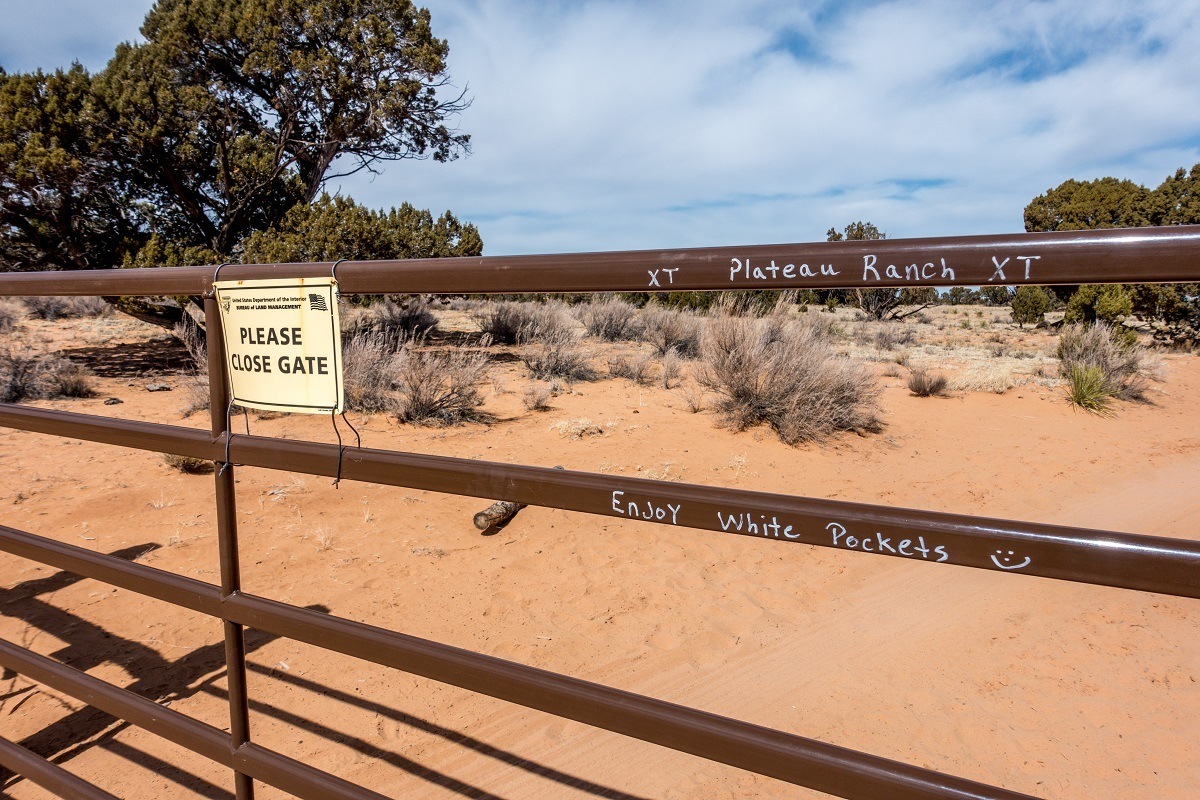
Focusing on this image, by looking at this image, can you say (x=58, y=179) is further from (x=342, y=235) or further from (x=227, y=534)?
(x=227, y=534)

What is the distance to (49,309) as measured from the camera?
21688mm

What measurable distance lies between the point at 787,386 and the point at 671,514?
805 centimetres

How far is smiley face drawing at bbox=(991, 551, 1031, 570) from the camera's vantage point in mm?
1040

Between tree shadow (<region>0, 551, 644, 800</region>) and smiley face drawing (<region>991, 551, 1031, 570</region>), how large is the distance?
2.40 m

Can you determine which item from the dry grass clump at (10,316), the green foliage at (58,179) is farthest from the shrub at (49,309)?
the green foliage at (58,179)

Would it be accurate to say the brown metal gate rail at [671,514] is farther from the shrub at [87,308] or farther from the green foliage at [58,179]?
the shrub at [87,308]

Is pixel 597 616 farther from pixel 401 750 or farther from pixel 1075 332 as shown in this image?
pixel 1075 332

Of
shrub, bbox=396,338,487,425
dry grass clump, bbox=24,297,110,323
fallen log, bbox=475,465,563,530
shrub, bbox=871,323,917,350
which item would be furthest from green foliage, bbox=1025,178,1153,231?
dry grass clump, bbox=24,297,110,323

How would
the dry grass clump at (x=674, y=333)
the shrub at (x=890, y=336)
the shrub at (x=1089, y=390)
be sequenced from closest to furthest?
the shrub at (x=1089, y=390)
the dry grass clump at (x=674, y=333)
the shrub at (x=890, y=336)

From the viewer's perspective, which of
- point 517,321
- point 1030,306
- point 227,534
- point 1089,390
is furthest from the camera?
point 1030,306

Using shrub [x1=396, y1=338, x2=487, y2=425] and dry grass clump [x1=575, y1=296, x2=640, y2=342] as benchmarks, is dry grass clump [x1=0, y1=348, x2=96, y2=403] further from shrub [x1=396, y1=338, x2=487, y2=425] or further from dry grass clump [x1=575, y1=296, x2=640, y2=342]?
dry grass clump [x1=575, y1=296, x2=640, y2=342]

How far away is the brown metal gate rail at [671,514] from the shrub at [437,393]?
706 cm

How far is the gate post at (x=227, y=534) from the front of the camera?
178cm

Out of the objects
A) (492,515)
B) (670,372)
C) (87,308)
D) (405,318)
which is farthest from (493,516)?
(87,308)
